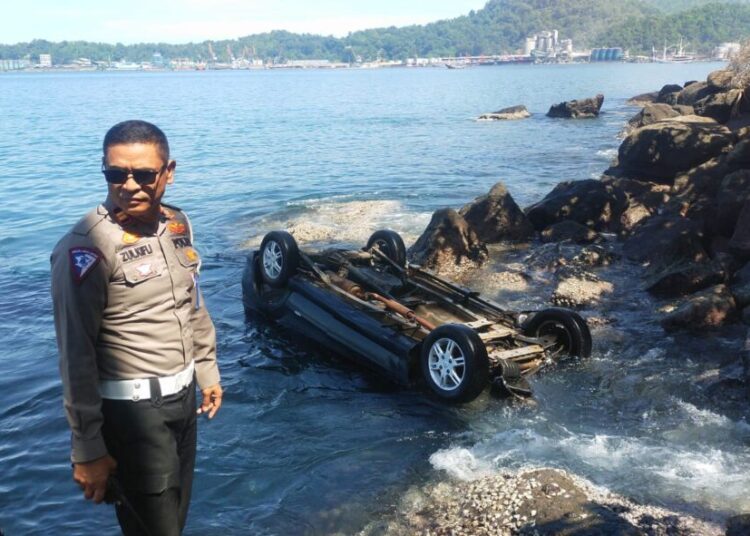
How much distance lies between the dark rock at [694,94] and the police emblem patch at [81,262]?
101ft

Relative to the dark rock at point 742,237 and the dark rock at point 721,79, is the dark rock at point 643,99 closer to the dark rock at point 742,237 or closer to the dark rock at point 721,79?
the dark rock at point 721,79

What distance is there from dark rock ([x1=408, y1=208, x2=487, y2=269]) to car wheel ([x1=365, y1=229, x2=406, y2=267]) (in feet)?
6.73

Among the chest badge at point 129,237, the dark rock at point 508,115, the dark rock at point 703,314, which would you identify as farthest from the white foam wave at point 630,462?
the dark rock at point 508,115

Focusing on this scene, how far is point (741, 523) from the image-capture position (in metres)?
4.97

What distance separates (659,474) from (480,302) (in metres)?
3.72

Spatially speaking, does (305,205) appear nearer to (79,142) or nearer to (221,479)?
(221,479)

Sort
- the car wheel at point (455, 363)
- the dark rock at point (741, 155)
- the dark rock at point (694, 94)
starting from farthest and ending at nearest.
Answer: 1. the dark rock at point (694, 94)
2. the dark rock at point (741, 155)
3. the car wheel at point (455, 363)

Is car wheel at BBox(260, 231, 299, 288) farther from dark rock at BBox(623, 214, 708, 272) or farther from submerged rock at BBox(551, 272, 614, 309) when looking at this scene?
dark rock at BBox(623, 214, 708, 272)

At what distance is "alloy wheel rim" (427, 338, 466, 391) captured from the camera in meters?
7.84

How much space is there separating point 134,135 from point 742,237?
34.3 ft

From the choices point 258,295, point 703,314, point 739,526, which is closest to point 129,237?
point 739,526

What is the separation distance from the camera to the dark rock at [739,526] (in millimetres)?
4867

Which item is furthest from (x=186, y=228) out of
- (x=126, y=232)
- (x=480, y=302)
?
(x=480, y=302)

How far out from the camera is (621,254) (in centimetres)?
1363
